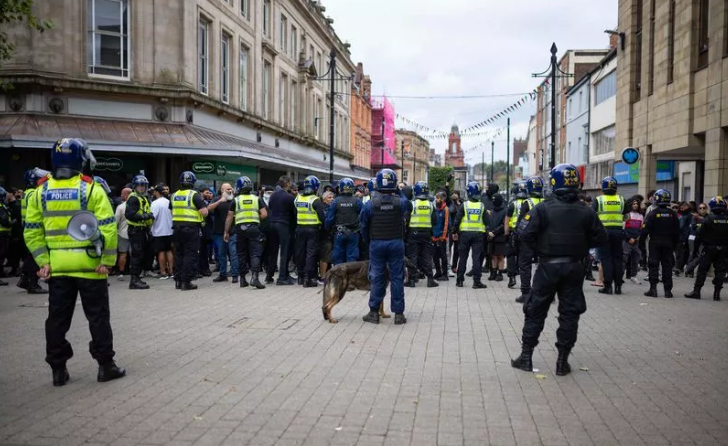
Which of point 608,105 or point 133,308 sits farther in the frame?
point 608,105

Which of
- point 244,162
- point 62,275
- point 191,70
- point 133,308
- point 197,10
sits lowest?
point 133,308

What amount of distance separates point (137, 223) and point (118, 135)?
8229mm

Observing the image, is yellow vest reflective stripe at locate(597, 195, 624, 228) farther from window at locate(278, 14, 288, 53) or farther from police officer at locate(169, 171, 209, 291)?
window at locate(278, 14, 288, 53)

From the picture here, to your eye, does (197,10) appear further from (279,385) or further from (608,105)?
(608,105)

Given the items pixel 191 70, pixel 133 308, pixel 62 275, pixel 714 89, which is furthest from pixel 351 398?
pixel 191 70

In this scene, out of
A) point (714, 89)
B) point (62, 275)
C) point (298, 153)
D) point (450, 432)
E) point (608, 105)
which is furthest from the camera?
point (298, 153)

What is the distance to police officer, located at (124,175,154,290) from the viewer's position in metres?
12.3

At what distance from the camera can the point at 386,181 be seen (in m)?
9.09

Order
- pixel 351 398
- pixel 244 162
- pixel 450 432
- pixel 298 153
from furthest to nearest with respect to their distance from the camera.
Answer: pixel 298 153 < pixel 244 162 < pixel 351 398 < pixel 450 432

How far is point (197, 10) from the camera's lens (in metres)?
22.8

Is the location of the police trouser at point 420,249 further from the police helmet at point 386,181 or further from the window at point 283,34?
the window at point 283,34

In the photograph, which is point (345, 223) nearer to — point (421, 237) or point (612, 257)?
point (421, 237)

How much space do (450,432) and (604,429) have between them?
1.12 m

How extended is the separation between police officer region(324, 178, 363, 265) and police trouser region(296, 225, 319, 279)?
1.52ft
